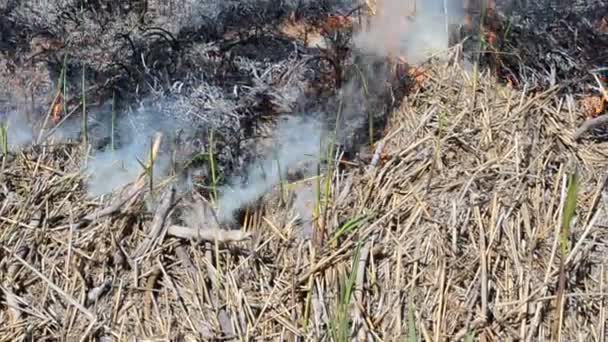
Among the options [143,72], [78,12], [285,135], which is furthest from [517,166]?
[78,12]

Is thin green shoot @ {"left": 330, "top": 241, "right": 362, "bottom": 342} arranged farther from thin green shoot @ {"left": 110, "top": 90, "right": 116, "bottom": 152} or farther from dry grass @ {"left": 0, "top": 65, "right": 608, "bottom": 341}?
thin green shoot @ {"left": 110, "top": 90, "right": 116, "bottom": 152}

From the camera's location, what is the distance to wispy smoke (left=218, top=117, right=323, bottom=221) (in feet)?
7.58

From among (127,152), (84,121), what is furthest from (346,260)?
(84,121)

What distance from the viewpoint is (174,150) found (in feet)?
7.84

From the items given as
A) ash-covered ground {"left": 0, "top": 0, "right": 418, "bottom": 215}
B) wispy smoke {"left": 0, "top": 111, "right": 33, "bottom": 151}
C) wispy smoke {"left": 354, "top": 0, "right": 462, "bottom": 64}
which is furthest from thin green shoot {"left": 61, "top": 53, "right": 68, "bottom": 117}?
wispy smoke {"left": 354, "top": 0, "right": 462, "bottom": 64}

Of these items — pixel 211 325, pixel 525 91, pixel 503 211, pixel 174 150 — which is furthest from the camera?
pixel 525 91

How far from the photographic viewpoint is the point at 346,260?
2.12 metres

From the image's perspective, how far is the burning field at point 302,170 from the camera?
205 centimetres

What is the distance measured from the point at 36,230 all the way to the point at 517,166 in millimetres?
1224

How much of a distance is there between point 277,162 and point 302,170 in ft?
0.27

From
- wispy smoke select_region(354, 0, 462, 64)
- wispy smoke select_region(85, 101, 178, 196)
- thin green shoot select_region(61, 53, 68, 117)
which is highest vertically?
wispy smoke select_region(354, 0, 462, 64)

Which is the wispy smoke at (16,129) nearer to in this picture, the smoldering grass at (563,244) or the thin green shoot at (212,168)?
the thin green shoot at (212,168)

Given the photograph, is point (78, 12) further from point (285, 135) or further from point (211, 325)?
→ point (211, 325)

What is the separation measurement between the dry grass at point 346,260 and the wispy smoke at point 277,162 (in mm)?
59
